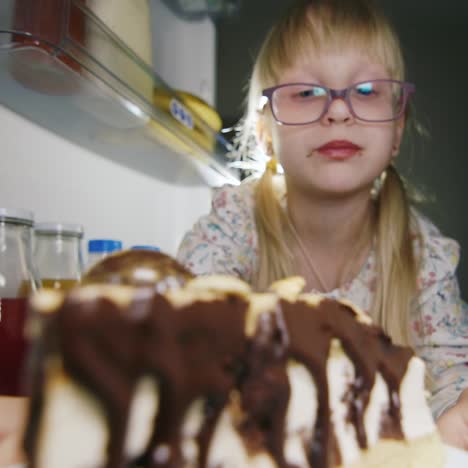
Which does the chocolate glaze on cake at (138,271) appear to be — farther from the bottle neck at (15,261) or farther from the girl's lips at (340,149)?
the girl's lips at (340,149)

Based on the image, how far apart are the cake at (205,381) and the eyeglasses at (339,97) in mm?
643

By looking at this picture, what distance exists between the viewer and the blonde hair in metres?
1.00

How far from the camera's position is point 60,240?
818mm

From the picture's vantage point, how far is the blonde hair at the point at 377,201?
996mm

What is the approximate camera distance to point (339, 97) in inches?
35.9

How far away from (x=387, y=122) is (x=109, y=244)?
59cm

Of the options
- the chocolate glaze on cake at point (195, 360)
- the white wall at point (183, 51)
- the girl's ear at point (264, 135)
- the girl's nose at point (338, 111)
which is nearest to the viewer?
the chocolate glaze on cake at point (195, 360)

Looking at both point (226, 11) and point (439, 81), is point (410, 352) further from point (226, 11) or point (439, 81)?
point (439, 81)

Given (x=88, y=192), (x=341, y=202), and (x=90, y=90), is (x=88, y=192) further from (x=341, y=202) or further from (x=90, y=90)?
(x=341, y=202)

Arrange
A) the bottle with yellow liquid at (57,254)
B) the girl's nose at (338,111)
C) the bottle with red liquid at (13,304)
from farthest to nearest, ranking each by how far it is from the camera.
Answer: the girl's nose at (338,111), the bottle with yellow liquid at (57,254), the bottle with red liquid at (13,304)

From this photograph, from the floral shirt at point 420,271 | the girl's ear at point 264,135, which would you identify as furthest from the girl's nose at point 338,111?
the floral shirt at point 420,271

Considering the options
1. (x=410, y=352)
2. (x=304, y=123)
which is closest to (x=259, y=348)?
(x=410, y=352)

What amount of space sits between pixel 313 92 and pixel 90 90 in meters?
0.43

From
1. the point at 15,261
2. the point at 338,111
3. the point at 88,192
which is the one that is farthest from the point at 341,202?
the point at 15,261
